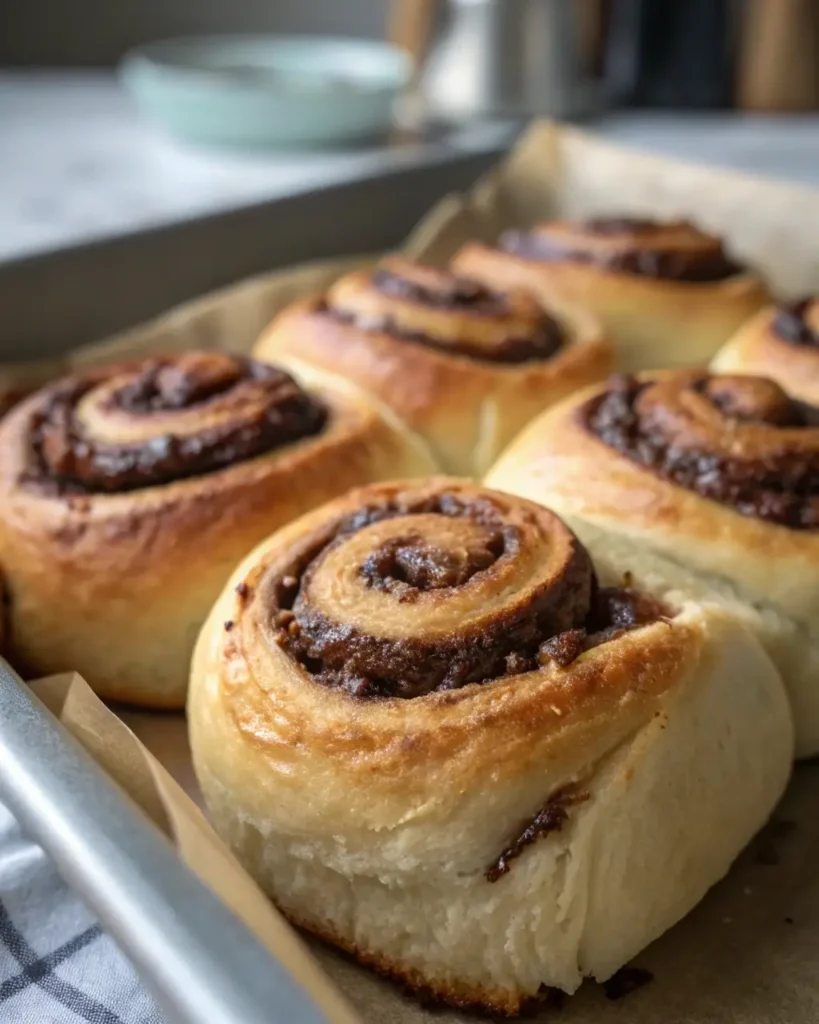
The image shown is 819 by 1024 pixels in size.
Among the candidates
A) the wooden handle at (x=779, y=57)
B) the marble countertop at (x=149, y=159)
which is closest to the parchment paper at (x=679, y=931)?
the marble countertop at (x=149, y=159)

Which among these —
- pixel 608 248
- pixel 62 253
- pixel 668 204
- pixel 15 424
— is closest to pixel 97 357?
pixel 62 253

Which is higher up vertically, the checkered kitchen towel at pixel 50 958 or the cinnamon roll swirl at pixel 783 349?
the cinnamon roll swirl at pixel 783 349

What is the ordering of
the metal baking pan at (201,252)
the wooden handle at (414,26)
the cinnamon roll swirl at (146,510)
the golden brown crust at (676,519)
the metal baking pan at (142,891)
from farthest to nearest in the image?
the wooden handle at (414,26), the metal baking pan at (201,252), the cinnamon roll swirl at (146,510), the golden brown crust at (676,519), the metal baking pan at (142,891)

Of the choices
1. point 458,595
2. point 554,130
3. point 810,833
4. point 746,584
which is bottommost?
point 810,833

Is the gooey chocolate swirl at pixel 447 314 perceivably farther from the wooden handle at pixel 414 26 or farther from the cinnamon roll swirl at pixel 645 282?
the wooden handle at pixel 414 26

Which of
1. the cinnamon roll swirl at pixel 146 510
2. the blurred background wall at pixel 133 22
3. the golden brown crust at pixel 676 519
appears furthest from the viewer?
the blurred background wall at pixel 133 22

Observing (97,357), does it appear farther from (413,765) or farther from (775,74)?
(775,74)

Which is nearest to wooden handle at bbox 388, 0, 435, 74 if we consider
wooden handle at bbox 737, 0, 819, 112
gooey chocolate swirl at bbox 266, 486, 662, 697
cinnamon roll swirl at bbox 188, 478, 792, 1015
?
wooden handle at bbox 737, 0, 819, 112
